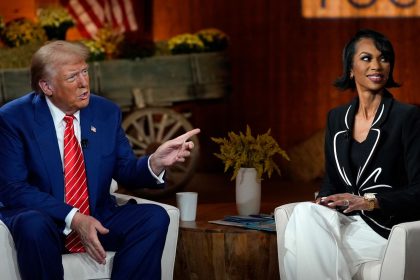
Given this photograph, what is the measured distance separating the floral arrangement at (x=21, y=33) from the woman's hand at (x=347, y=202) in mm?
3786

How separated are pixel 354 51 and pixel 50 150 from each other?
132 cm

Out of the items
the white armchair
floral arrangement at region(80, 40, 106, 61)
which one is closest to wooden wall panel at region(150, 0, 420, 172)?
floral arrangement at region(80, 40, 106, 61)

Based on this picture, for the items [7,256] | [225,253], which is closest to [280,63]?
[225,253]

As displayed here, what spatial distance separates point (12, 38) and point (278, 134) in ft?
9.41

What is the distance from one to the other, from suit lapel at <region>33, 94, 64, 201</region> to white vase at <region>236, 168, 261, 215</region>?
1158mm

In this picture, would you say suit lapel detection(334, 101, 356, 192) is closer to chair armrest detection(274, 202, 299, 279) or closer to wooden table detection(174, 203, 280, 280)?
chair armrest detection(274, 202, 299, 279)

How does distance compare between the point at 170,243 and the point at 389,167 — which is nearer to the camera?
the point at 389,167

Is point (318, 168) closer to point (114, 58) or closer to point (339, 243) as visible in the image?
point (114, 58)

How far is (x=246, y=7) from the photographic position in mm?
8867

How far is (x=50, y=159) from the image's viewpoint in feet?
12.9

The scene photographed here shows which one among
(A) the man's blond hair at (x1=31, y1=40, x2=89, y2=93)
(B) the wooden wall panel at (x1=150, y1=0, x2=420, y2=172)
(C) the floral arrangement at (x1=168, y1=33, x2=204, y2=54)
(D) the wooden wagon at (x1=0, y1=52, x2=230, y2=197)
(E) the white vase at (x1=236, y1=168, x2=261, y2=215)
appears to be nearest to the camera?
(A) the man's blond hair at (x1=31, y1=40, x2=89, y2=93)

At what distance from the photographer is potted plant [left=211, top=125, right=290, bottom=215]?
4828 millimetres

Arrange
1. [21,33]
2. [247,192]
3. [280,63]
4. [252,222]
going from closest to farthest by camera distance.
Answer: [252,222] < [247,192] < [21,33] < [280,63]

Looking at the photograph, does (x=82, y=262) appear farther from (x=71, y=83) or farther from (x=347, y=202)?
(x=347, y=202)
